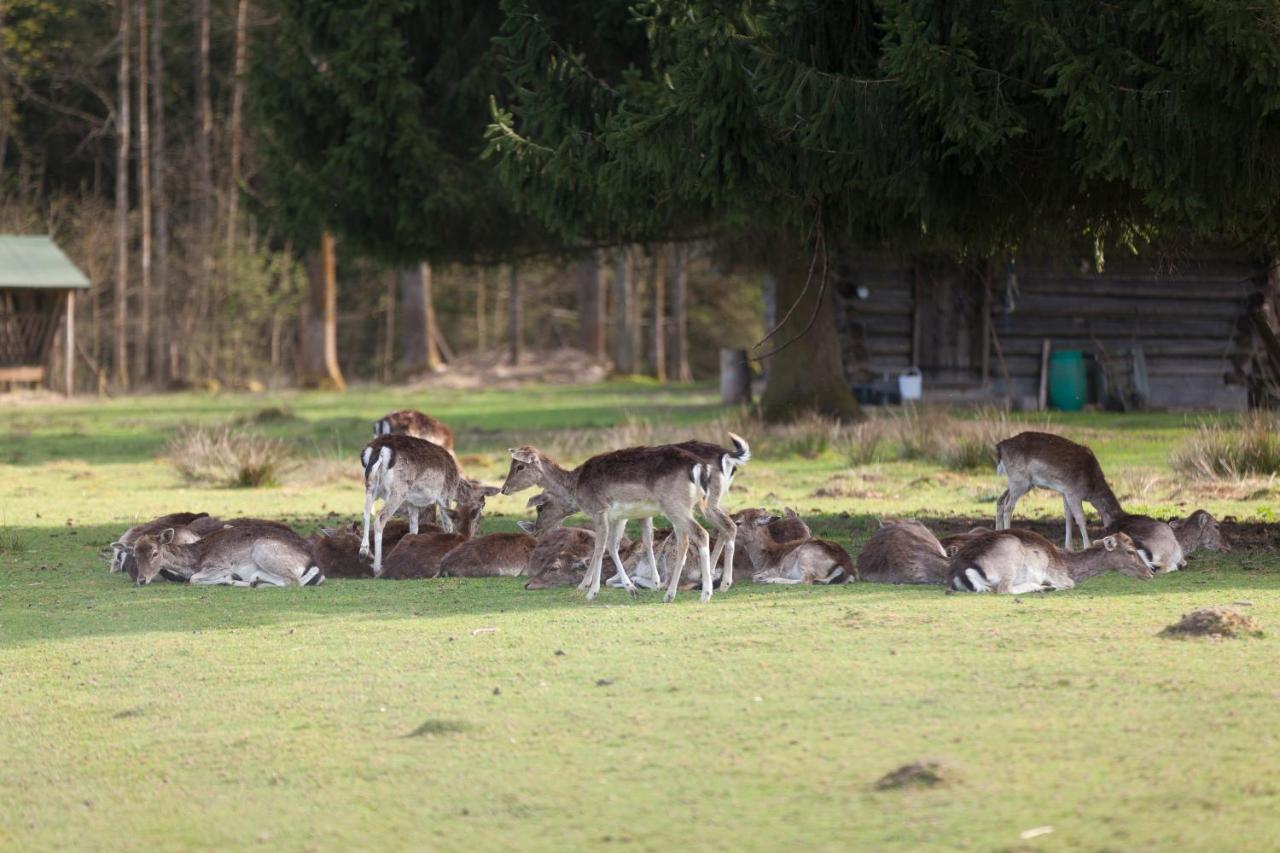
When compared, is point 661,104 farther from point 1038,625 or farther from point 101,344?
point 101,344

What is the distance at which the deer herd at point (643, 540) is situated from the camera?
10984 mm

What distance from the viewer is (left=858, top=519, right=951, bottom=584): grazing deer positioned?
1143 centimetres

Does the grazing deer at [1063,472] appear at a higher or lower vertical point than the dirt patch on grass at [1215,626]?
higher

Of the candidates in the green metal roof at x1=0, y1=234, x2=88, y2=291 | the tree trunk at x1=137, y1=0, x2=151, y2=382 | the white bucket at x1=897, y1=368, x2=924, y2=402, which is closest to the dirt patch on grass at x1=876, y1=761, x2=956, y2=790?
the white bucket at x1=897, y1=368, x2=924, y2=402

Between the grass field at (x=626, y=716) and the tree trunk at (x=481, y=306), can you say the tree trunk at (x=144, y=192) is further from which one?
the grass field at (x=626, y=716)

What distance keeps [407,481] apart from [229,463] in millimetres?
7992

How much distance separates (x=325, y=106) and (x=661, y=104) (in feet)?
44.2

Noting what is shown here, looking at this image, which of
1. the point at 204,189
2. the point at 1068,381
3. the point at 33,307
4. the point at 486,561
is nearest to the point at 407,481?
the point at 486,561

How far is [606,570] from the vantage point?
12.2 meters

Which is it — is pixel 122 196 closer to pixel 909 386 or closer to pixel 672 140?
pixel 909 386

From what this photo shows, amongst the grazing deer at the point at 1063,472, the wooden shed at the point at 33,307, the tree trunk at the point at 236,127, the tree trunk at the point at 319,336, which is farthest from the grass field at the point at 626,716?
the tree trunk at the point at 236,127

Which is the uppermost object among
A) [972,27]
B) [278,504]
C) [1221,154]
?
[972,27]

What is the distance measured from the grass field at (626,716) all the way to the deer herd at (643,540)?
28 cm

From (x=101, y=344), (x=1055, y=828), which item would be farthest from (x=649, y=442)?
(x=101, y=344)
